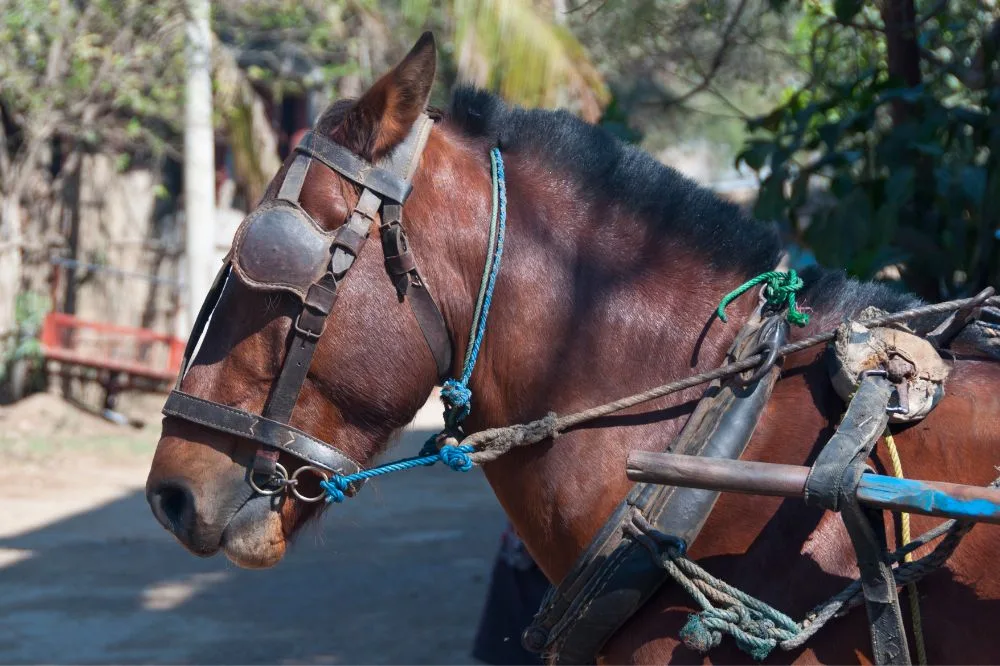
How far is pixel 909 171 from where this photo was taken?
3871 millimetres

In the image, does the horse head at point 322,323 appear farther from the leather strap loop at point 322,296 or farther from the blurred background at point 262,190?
the blurred background at point 262,190

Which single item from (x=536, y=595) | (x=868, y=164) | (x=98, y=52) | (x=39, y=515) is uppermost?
(x=868, y=164)

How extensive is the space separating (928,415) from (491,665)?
2976 mm

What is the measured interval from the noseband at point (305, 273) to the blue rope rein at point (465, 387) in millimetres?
31

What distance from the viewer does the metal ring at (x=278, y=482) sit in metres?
1.86

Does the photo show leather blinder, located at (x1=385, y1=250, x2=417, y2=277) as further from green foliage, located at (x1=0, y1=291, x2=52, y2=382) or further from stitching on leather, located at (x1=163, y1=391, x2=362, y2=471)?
green foliage, located at (x1=0, y1=291, x2=52, y2=382)

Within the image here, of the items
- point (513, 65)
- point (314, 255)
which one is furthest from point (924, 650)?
point (513, 65)

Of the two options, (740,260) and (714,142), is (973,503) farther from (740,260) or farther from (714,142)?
(714,142)

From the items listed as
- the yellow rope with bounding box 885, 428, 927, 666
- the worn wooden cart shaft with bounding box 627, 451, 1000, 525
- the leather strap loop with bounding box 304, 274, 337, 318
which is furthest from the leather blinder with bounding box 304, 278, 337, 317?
the yellow rope with bounding box 885, 428, 927, 666

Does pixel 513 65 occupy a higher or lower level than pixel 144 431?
higher

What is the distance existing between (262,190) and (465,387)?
940 centimetres

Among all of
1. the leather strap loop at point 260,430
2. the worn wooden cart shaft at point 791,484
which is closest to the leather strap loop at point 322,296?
the leather strap loop at point 260,430

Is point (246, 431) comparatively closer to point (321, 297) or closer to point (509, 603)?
point (321, 297)

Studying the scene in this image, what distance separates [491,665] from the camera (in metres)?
4.34
